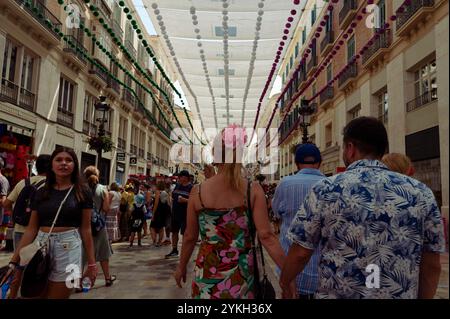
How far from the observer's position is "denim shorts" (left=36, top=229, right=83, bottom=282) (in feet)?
9.53

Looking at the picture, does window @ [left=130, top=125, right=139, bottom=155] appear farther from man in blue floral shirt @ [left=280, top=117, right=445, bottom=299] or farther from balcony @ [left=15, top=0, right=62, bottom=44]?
man in blue floral shirt @ [left=280, top=117, right=445, bottom=299]

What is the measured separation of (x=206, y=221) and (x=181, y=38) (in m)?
9.31

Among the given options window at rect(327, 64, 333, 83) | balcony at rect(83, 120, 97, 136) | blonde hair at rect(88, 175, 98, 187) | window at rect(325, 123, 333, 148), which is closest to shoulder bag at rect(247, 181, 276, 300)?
blonde hair at rect(88, 175, 98, 187)

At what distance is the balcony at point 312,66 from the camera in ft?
77.4

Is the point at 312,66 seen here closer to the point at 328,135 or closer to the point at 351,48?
the point at 328,135

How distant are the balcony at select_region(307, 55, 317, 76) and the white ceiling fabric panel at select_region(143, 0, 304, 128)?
30.6ft

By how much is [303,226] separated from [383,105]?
15866mm

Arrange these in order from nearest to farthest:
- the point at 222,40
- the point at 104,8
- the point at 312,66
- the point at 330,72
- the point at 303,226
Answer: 1. the point at 303,226
2. the point at 222,40
3. the point at 104,8
4. the point at 330,72
5. the point at 312,66

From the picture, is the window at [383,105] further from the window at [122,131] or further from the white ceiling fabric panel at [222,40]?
the window at [122,131]

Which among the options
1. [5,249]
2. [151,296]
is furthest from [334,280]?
[5,249]

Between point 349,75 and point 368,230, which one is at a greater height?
point 349,75

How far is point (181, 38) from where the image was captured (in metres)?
10.6

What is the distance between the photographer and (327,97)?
2183cm

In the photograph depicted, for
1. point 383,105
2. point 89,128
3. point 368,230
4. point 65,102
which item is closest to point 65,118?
point 65,102
